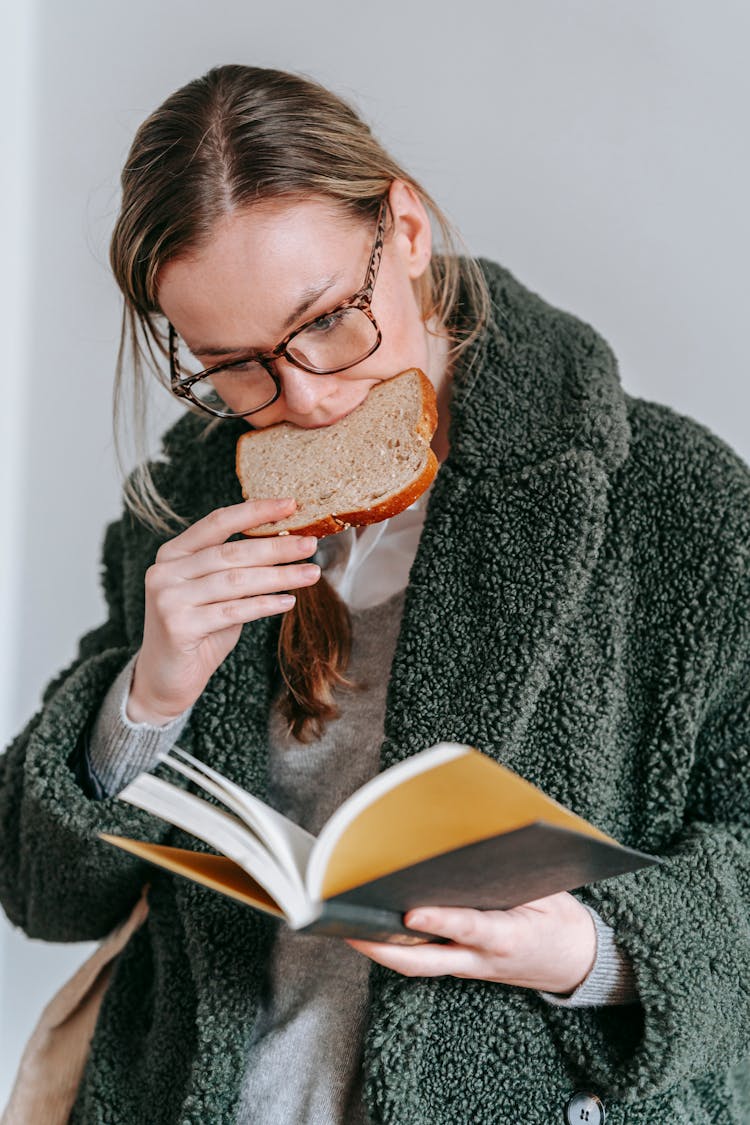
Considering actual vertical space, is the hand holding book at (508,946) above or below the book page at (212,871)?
below

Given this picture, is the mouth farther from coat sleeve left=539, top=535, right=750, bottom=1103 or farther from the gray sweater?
coat sleeve left=539, top=535, right=750, bottom=1103

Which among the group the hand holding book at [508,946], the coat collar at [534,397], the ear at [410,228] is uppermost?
the ear at [410,228]

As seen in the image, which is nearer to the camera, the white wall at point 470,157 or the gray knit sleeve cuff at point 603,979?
the gray knit sleeve cuff at point 603,979

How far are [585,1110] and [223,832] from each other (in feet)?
1.65

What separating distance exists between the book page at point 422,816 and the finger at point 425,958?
0.44 ft

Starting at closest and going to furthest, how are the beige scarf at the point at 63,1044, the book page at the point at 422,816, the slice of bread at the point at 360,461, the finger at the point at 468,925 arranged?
the book page at the point at 422,816 → the finger at the point at 468,925 → the slice of bread at the point at 360,461 → the beige scarf at the point at 63,1044

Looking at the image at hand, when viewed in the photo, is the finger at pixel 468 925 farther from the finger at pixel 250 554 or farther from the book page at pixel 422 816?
the finger at pixel 250 554

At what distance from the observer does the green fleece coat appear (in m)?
1.01

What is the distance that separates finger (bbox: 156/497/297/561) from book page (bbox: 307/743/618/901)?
1.26ft

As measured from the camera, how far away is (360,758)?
3.75 ft

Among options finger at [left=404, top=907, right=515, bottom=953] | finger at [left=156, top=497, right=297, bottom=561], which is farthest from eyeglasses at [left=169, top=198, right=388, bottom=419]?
finger at [left=404, top=907, right=515, bottom=953]

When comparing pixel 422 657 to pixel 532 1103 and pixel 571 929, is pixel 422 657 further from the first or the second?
pixel 532 1103

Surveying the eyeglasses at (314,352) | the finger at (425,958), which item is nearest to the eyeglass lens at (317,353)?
the eyeglasses at (314,352)

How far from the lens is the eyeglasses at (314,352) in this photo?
101 centimetres
